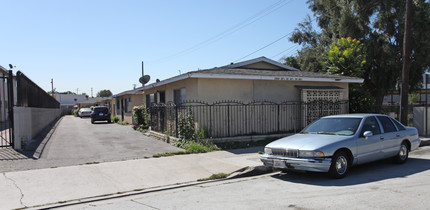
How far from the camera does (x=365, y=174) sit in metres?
7.55

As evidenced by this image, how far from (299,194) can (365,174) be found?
254 centimetres

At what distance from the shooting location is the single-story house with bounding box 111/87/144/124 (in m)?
25.8

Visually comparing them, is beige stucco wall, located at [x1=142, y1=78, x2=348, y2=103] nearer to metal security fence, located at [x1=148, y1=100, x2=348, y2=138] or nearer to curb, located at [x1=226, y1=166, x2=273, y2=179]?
metal security fence, located at [x1=148, y1=100, x2=348, y2=138]

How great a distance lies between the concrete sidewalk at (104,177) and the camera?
611 cm

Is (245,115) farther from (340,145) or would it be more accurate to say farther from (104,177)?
(104,177)

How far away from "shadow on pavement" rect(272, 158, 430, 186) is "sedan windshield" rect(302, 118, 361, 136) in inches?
40.3

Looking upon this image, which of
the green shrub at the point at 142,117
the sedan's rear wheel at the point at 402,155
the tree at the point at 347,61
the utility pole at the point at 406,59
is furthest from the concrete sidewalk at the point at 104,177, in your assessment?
the tree at the point at 347,61

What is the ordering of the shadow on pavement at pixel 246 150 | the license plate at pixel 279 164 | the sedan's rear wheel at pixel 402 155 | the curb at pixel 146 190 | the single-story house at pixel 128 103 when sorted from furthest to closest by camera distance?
the single-story house at pixel 128 103
the shadow on pavement at pixel 246 150
the sedan's rear wheel at pixel 402 155
the license plate at pixel 279 164
the curb at pixel 146 190

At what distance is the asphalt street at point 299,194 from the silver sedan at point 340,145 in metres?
0.38

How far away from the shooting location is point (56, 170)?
8102 millimetres

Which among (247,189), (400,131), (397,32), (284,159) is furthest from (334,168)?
(397,32)

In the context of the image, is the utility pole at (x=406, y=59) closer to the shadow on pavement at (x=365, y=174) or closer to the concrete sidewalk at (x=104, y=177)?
the shadow on pavement at (x=365, y=174)

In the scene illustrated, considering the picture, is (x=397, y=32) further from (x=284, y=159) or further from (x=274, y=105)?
(x=284, y=159)

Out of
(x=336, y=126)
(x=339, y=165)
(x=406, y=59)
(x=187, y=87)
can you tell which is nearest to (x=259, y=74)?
(x=187, y=87)
